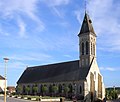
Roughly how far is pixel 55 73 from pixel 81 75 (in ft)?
35.7

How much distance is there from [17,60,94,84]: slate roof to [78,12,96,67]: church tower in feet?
8.10

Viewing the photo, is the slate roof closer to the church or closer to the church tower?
the church

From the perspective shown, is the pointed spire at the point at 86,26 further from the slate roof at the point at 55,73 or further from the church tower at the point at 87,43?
the slate roof at the point at 55,73

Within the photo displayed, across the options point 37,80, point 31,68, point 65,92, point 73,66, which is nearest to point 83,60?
point 73,66

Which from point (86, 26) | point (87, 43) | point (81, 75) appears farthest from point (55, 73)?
point (86, 26)

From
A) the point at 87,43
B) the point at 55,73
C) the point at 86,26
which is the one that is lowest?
the point at 55,73

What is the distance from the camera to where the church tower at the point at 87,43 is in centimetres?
6919

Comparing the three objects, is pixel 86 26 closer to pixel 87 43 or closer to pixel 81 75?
pixel 87 43

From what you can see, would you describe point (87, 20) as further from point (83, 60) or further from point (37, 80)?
point (37, 80)

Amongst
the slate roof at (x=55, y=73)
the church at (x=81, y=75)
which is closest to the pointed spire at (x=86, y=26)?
the church at (x=81, y=75)

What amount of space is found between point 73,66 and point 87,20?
1299cm

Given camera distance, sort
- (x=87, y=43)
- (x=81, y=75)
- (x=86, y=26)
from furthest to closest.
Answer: (x=86, y=26) < (x=87, y=43) < (x=81, y=75)

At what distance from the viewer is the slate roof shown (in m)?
69.4

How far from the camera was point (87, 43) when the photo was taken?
70.5 meters
